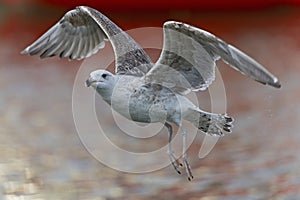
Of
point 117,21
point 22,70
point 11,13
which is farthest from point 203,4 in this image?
point 22,70

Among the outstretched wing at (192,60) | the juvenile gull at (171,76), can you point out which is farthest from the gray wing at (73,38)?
the outstretched wing at (192,60)

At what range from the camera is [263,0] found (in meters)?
5.64

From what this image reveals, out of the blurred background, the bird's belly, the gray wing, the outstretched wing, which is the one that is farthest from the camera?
the blurred background

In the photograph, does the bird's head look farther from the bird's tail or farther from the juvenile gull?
the bird's tail

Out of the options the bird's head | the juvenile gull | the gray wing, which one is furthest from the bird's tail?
the gray wing

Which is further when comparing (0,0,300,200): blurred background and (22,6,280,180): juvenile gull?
(0,0,300,200): blurred background

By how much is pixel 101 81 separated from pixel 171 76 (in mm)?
153

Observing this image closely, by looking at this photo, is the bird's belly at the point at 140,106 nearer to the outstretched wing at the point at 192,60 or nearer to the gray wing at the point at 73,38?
the outstretched wing at the point at 192,60

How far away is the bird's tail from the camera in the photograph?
4.70 feet

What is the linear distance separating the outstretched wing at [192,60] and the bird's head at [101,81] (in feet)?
0.28

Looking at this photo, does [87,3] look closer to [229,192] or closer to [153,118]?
[229,192]

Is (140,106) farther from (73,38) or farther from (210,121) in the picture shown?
(73,38)

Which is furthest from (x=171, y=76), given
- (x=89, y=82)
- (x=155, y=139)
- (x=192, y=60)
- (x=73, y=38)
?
(x=155, y=139)

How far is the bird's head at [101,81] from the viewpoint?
4.44 feet
